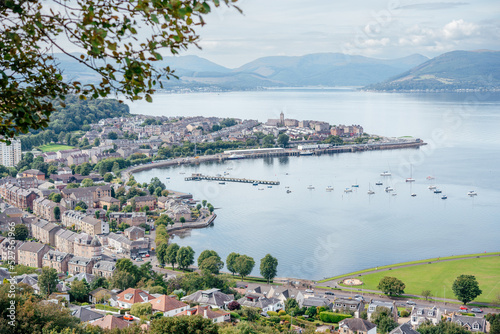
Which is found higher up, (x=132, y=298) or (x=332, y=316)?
(x=132, y=298)

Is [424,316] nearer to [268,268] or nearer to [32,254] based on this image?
[268,268]

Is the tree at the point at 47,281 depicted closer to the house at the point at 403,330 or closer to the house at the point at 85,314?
the house at the point at 85,314

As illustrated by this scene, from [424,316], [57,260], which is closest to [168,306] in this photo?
[424,316]

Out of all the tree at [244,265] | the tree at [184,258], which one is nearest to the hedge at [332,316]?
the tree at [244,265]

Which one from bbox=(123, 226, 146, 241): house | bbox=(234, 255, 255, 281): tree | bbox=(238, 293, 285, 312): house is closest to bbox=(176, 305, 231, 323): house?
bbox=(238, 293, 285, 312): house

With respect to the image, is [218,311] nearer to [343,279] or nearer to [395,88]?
[343,279]

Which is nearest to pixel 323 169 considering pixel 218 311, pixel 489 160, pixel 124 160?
pixel 489 160

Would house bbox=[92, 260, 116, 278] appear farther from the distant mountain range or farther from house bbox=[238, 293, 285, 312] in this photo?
the distant mountain range
